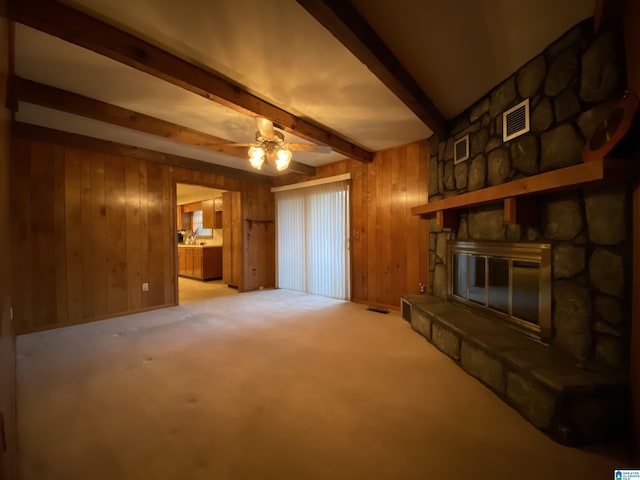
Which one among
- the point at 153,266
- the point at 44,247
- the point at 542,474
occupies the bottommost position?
the point at 542,474

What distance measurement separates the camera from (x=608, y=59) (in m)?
1.49

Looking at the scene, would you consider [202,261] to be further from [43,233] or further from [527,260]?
[527,260]

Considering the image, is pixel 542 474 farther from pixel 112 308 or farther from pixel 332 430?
pixel 112 308

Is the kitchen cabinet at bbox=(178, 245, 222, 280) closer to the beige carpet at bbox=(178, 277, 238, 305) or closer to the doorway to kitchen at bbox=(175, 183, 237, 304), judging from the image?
the doorway to kitchen at bbox=(175, 183, 237, 304)

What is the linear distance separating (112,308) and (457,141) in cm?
468

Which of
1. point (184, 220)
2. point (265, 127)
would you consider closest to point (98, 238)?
point (265, 127)

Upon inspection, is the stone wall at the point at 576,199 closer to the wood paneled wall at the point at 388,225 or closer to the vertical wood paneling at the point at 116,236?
the wood paneled wall at the point at 388,225

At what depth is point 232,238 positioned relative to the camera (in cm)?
558

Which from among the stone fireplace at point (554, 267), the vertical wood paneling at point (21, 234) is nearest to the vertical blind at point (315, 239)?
the stone fireplace at point (554, 267)

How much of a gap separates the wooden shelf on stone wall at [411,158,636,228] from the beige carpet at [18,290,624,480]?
127 cm

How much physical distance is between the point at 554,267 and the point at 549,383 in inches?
30.0

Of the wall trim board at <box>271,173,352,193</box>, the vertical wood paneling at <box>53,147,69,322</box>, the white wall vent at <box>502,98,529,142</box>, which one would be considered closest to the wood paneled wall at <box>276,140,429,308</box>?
the wall trim board at <box>271,173,352,193</box>

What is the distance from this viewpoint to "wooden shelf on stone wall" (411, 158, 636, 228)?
1285 mm

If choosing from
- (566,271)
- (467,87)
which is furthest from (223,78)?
(566,271)
